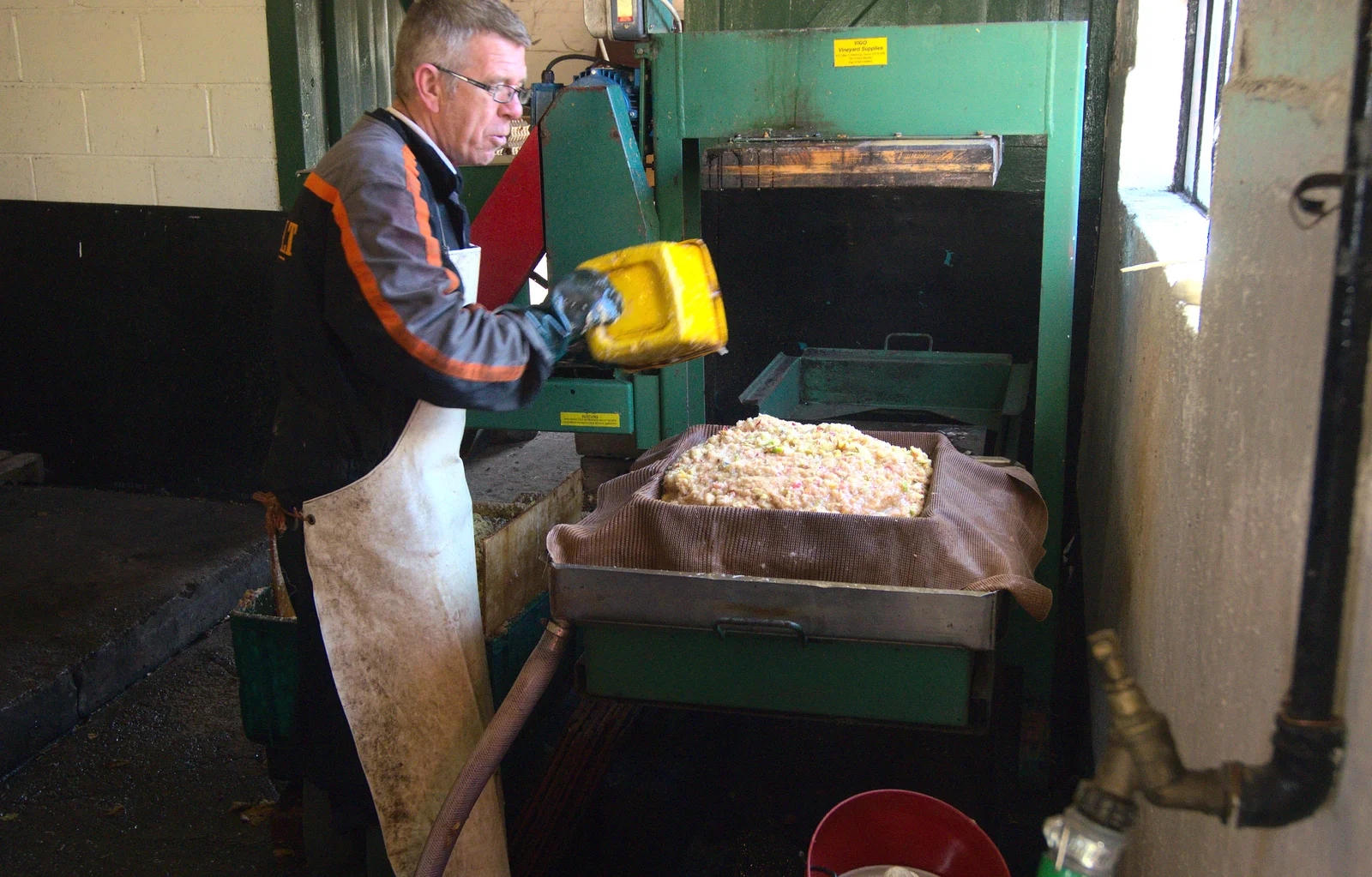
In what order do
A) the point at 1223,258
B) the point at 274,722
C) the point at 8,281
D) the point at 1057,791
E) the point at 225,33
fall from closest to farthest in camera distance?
the point at 1223,258 → the point at 274,722 → the point at 1057,791 → the point at 225,33 → the point at 8,281

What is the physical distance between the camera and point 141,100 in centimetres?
439

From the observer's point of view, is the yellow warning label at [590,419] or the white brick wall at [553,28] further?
the white brick wall at [553,28]

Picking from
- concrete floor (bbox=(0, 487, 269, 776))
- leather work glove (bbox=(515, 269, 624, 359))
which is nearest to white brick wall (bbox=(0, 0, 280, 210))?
concrete floor (bbox=(0, 487, 269, 776))

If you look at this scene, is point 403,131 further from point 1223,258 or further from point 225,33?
point 225,33

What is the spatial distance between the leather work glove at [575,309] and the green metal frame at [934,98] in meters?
0.74

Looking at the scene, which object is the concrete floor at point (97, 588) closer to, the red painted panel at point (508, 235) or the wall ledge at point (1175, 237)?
the red painted panel at point (508, 235)

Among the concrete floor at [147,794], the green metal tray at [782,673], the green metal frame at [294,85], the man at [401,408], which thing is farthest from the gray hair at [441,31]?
the green metal frame at [294,85]

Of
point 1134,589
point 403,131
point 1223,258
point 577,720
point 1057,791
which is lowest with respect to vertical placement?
point 1057,791

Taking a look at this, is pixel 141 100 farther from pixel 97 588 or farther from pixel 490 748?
pixel 490 748

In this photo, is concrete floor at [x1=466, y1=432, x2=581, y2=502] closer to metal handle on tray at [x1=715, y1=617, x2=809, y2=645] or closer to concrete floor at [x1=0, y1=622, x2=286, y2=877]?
concrete floor at [x1=0, y1=622, x2=286, y2=877]

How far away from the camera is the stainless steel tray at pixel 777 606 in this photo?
1679mm

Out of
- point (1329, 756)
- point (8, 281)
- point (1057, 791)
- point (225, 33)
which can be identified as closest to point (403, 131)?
point (1329, 756)

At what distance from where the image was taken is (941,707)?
180cm

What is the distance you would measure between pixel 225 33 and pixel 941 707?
3.91 m
